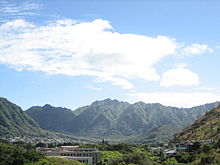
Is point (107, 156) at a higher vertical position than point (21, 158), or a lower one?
lower

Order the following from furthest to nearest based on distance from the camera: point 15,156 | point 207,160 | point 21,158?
point 15,156 < point 21,158 < point 207,160

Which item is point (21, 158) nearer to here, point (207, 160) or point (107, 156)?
point (207, 160)

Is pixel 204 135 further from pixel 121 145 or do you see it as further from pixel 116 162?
pixel 116 162

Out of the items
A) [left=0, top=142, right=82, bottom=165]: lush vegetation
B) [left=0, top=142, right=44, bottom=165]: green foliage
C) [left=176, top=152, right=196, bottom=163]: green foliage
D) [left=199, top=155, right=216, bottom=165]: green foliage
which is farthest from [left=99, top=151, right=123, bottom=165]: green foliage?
[left=199, top=155, right=216, bottom=165]: green foliage

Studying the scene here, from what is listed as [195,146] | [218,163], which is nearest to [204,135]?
[195,146]

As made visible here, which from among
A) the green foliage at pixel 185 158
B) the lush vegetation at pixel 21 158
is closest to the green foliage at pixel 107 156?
the green foliage at pixel 185 158

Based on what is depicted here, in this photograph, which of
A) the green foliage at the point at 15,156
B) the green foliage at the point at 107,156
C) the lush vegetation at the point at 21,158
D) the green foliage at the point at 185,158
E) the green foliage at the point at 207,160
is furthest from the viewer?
the green foliage at the point at 107,156

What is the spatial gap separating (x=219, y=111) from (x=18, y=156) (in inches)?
4573

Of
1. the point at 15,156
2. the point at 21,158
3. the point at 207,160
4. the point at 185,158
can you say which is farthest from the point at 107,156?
the point at 207,160

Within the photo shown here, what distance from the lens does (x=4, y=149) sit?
7981cm

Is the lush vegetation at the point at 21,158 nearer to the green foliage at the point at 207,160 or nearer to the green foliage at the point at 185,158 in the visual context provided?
the green foliage at the point at 185,158

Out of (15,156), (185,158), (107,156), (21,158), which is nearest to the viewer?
(21,158)

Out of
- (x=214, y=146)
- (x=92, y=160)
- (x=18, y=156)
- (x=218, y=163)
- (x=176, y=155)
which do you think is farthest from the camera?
(x=92, y=160)

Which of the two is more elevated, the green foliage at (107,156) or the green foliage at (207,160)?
the green foliage at (207,160)
